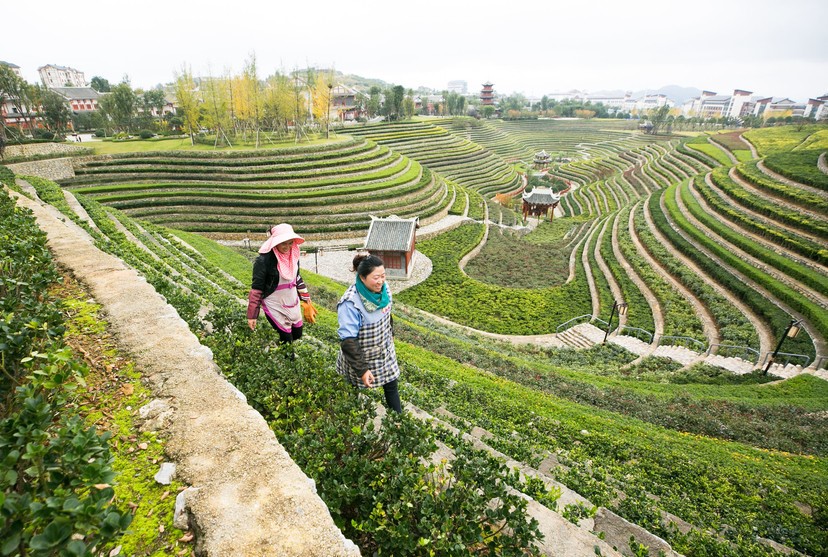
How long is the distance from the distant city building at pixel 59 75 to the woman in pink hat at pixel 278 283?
4856 inches

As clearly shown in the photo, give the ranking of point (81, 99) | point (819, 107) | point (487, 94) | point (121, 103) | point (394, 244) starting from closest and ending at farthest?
point (394, 244) < point (121, 103) < point (81, 99) < point (819, 107) < point (487, 94)

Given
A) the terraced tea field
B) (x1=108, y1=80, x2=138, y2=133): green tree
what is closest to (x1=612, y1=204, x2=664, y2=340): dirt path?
the terraced tea field

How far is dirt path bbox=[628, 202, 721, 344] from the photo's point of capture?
47.7ft

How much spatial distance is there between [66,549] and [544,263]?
24394 mm

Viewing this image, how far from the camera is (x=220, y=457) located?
2.97 metres

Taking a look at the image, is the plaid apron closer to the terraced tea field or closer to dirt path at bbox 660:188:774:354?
the terraced tea field

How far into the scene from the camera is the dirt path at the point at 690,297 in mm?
14551

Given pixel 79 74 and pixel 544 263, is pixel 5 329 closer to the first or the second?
pixel 544 263

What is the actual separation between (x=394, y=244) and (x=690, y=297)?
13887 millimetres

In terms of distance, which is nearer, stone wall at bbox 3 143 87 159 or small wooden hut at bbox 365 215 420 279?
small wooden hut at bbox 365 215 420 279

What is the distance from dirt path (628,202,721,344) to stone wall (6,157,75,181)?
36.4 meters

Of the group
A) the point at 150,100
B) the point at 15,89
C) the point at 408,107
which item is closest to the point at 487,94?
the point at 408,107

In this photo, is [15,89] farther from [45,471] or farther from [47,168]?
[45,471]

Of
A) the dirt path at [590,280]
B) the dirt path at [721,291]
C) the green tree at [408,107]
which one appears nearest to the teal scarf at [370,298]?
the dirt path at [721,291]
